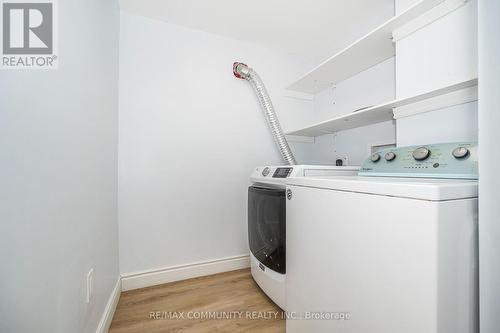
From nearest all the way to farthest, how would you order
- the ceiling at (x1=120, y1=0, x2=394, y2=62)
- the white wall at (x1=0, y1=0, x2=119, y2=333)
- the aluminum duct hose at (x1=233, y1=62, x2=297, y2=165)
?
the white wall at (x1=0, y1=0, x2=119, y2=333) → the ceiling at (x1=120, y1=0, x2=394, y2=62) → the aluminum duct hose at (x1=233, y1=62, x2=297, y2=165)

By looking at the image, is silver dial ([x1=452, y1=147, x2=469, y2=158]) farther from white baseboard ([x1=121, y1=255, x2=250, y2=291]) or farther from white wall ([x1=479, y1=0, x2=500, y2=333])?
white baseboard ([x1=121, y1=255, x2=250, y2=291])

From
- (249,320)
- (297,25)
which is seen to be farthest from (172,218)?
(297,25)

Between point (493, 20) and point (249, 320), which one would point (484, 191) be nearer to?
point (493, 20)

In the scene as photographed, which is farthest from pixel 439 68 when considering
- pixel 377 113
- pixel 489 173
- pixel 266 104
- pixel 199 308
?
pixel 199 308

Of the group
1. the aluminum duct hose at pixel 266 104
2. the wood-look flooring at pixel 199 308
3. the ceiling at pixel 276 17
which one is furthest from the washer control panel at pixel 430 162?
the ceiling at pixel 276 17

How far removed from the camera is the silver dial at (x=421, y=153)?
86cm

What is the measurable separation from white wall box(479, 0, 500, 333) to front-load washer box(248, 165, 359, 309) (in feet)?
2.31

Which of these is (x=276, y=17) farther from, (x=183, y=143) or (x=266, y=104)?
(x=183, y=143)

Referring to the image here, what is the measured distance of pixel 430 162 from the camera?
2.73ft

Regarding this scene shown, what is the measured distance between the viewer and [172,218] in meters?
1.62

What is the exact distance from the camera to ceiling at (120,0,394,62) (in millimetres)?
1452

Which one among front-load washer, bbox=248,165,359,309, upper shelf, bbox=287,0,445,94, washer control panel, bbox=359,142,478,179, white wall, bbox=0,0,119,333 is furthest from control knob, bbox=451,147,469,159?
white wall, bbox=0,0,119,333

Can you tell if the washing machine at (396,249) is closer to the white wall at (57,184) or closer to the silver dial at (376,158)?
the silver dial at (376,158)

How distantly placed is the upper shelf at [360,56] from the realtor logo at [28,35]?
145 cm
